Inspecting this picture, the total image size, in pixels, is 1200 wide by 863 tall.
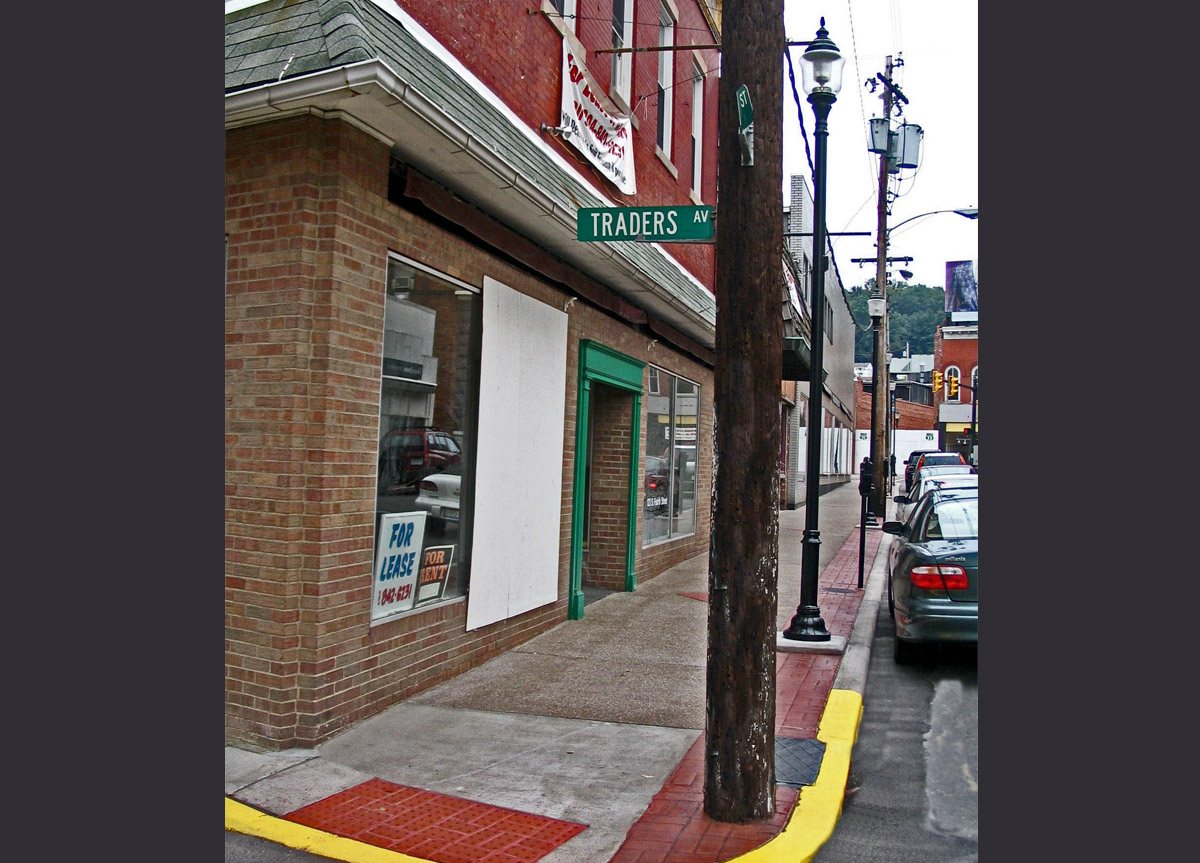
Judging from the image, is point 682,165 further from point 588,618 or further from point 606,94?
point 588,618

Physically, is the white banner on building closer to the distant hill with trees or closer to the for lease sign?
the for lease sign

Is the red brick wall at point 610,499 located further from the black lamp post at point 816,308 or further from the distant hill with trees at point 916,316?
the distant hill with trees at point 916,316

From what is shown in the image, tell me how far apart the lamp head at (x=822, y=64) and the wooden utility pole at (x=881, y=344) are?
35.1ft

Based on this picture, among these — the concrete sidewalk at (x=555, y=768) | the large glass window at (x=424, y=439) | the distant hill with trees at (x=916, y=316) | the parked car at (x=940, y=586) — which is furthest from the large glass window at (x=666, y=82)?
the distant hill with trees at (x=916, y=316)

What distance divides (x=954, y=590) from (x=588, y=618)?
364 cm

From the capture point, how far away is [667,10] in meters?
12.7

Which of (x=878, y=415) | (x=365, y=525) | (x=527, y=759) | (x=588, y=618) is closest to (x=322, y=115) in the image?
(x=365, y=525)

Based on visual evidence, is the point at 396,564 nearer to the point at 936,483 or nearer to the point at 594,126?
the point at 594,126

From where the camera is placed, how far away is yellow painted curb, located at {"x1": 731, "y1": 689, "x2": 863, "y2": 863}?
14.5 feet

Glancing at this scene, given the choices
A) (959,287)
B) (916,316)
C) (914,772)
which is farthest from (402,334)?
(916,316)

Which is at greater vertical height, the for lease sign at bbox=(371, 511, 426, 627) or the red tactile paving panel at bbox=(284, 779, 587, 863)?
the for lease sign at bbox=(371, 511, 426, 627)

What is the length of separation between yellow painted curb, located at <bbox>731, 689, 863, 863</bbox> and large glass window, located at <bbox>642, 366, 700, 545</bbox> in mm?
5945

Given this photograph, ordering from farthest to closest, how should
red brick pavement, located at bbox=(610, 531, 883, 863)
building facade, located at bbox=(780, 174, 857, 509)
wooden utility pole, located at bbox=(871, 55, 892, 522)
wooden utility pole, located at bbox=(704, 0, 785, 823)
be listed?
building facade, located at bbox=(780, 174, 857, 509)
wooden utility pole, located at bbox=(871, 55, 892, 522)
wooden utility pole, located at bbox=(704, 0, 785, 823)
red brick pavement, located at bbox=(610, 531, 883, 863)

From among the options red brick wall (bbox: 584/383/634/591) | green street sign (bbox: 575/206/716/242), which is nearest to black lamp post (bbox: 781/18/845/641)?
red brick wall (bbox: 584/383/634/591)
